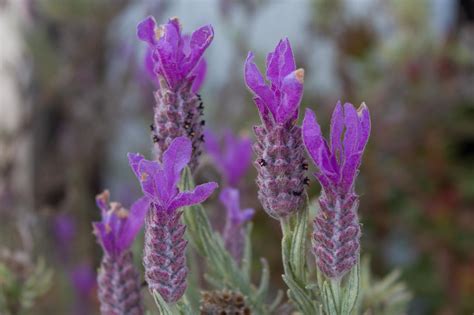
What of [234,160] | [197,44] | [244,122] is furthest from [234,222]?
[244,122]

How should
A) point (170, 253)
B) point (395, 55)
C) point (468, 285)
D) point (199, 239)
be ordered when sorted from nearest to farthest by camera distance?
point (170, 253)
point (199, 239)
point (468, 285)
point (395, 55)

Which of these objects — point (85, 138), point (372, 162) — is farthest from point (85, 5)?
point (372, 162)

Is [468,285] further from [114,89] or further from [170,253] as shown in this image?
[170,253]

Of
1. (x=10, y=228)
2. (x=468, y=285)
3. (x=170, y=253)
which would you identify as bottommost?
(x=170, y=253)

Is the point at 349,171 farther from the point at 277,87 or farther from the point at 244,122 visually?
the point at 244,122

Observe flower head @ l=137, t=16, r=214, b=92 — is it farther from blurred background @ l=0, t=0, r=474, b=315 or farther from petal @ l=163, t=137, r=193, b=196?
blurred background @ l=0, t=0, r=474, b=315

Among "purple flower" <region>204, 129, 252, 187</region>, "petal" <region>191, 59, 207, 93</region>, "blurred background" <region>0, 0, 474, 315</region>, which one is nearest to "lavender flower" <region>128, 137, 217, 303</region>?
"petal" <region>191, 59, 207, 93</region>
